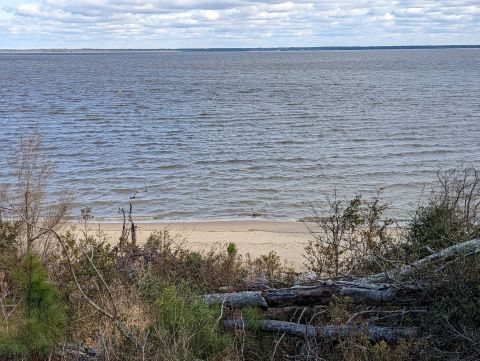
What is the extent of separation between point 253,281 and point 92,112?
33.5m

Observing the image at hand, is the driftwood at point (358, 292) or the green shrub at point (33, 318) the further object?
the driftwood at point (358, 292)

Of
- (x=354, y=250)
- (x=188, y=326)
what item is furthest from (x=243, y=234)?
→ (x=188, y=326)

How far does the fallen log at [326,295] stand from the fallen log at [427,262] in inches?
6.7

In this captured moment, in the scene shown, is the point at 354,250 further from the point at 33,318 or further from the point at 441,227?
the point at 33,318

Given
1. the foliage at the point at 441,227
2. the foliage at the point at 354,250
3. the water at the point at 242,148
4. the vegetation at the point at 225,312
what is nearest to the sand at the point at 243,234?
the water at the point at 242,148

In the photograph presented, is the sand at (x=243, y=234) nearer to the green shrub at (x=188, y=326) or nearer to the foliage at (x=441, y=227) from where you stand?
the foliage at (x=441, y=227)

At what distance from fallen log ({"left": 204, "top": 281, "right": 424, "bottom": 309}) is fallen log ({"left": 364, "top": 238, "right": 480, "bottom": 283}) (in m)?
0.17

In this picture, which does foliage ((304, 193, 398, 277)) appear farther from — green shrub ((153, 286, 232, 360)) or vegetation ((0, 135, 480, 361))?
green shrub ((153, 286, 232, 360))

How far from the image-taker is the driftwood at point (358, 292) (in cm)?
585

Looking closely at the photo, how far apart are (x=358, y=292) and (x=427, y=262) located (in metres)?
0.78

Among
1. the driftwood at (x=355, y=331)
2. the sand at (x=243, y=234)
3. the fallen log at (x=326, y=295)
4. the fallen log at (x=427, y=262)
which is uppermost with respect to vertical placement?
the fallen log at (x=427, y=262)

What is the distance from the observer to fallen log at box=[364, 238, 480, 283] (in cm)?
602

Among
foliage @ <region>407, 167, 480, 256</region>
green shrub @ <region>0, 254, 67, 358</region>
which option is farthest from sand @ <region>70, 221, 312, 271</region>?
green shrub @ <region>0, 254, 67, 358</region>

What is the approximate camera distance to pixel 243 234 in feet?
46.8
